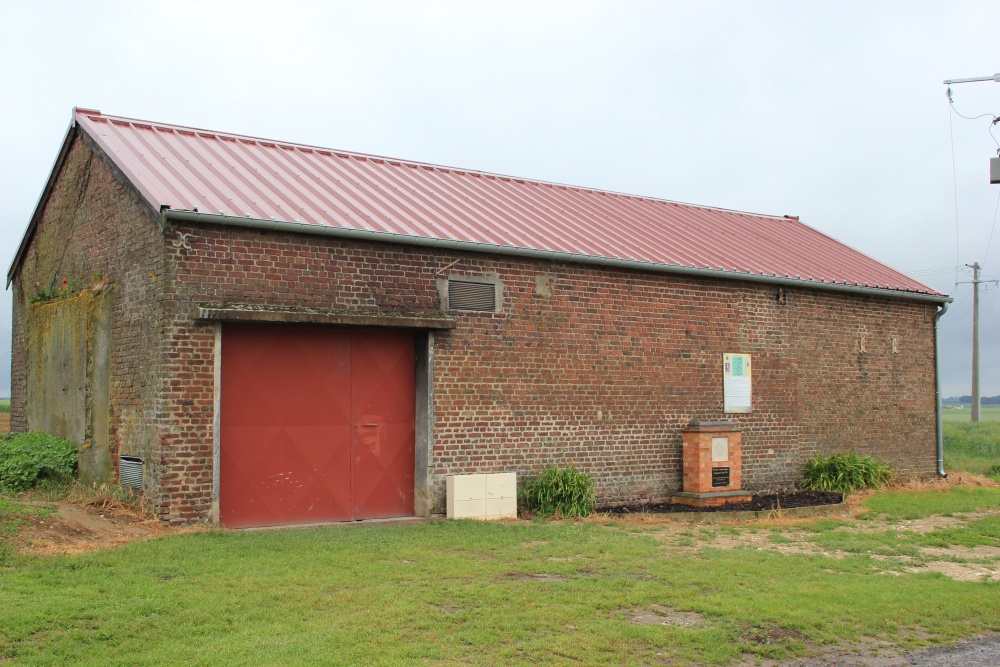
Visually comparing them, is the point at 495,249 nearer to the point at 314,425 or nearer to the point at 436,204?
the point at 436,204

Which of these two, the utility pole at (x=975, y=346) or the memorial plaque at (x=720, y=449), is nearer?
the memorial plaque at (x=720, y=449)

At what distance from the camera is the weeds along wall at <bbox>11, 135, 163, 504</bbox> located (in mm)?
11539

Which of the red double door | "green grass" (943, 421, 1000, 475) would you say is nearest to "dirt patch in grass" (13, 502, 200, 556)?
the red double door

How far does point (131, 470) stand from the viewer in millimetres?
11766

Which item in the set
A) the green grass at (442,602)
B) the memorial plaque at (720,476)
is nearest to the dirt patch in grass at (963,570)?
the green grass at (442,602)

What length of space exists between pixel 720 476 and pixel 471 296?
17.2 feet

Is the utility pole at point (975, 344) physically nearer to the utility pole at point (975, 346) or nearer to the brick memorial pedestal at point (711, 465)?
the utility pole at point (975, 346)

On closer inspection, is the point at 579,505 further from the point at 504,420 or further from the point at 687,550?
the point at 687,550

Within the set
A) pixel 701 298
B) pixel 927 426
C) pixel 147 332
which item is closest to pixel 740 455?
pixel 701 298

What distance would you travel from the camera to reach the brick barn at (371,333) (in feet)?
37.6

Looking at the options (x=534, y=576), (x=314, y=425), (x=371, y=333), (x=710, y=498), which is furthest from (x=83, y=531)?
(x=710, y=498)

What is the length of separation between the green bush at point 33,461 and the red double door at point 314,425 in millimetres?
3129

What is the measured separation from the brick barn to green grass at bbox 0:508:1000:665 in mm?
1983

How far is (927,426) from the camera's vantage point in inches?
771
